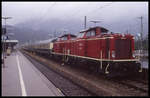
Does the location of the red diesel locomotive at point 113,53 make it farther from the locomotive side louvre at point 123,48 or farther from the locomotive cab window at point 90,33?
the locomotive cab window at point 90,33

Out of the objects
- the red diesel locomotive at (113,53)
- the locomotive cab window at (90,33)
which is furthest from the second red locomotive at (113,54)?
the locomotive cab window at (90,33)

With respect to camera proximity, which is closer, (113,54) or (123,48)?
(113,54)

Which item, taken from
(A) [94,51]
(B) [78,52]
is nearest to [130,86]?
(A) [94,51]

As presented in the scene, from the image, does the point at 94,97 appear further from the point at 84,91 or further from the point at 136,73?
the point at 136,73

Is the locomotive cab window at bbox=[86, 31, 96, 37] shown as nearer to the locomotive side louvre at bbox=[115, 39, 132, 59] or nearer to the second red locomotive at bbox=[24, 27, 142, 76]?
the second red locomotive at bbox=[24, 27, 142, 76]

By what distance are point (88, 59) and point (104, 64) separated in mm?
2937

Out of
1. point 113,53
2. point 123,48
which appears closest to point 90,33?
point 123,48

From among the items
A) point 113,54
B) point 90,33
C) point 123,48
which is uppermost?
point 90,33

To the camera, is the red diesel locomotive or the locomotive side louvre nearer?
the red diesel locomotive

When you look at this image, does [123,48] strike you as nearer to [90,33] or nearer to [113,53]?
[113,53]

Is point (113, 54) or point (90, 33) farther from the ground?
point (90, 33)

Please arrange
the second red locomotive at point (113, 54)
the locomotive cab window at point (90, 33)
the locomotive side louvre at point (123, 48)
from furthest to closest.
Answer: the locomotive cab window at point (90, 33) → the locomotive side louvre at point (123, 48) → the second red locomotive at point (113, 54)

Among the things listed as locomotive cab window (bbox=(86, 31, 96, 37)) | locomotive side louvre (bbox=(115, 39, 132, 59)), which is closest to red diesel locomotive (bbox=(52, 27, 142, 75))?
locomotive side louvre (bbox=(115, 39, 132, 59))

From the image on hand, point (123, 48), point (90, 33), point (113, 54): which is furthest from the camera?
point (90, 33)
